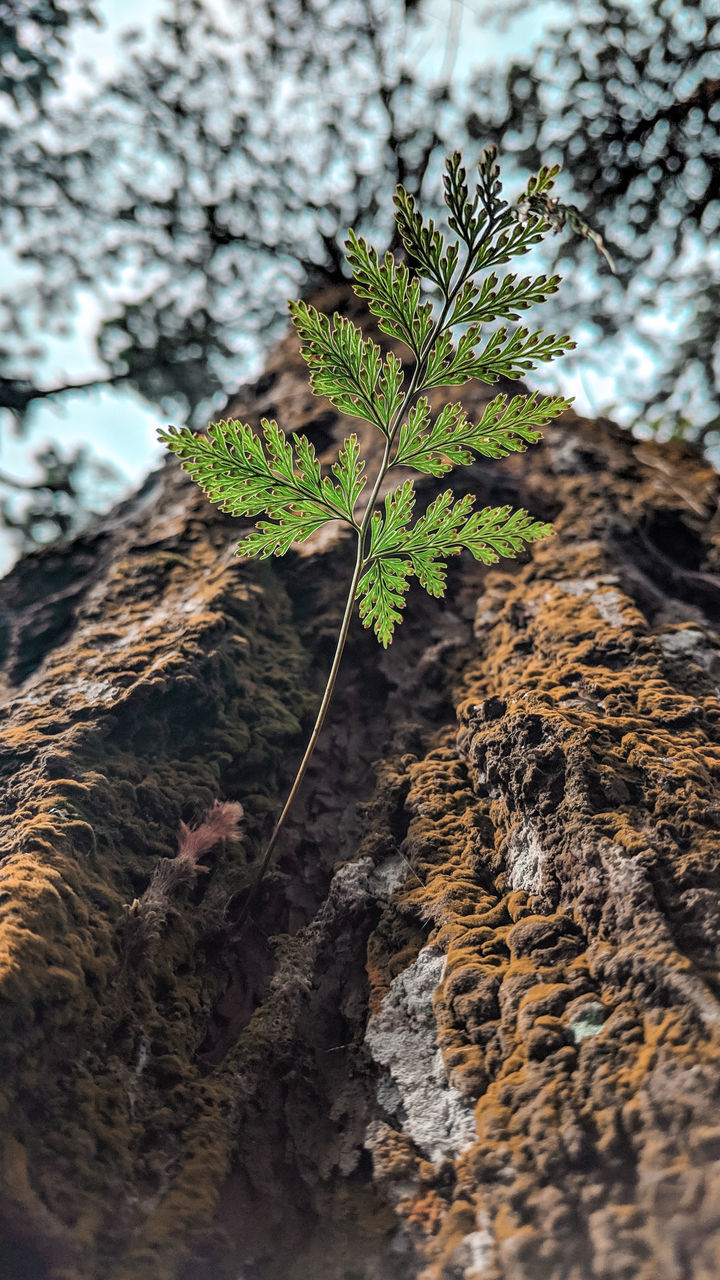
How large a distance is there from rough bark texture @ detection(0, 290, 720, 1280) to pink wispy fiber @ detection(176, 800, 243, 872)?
76 millimetres

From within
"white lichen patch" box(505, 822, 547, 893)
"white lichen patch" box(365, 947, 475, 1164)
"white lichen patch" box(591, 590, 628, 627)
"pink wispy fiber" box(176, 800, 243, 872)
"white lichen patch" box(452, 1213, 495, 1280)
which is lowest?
"white lichen patch" box(452, 1213, 495, 1280)

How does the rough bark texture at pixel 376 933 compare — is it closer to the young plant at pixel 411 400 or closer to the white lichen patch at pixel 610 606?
the white lichen patch at pixel 610 606

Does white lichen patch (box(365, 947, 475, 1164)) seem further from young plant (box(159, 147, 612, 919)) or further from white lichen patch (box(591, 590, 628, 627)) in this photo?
white lichen patch (box(591, 590, 628, 627))

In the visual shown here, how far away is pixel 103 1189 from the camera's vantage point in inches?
73.6

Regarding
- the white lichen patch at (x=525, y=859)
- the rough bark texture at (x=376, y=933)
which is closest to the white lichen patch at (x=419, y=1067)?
the rough bark texture at (x=376, y=933)

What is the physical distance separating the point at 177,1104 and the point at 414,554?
2.24m

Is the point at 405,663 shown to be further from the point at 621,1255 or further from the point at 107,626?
the point at 621,1255

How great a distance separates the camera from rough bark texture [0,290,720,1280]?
1.72 meters

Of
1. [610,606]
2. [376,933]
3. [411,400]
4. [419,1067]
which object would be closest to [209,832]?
[376,933]

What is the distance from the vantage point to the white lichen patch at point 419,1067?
194 cm

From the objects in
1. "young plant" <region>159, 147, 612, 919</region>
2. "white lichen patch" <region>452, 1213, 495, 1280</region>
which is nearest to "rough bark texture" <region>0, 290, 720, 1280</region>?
"white lichen patch" <region>452, 1213, 495, 1280</region>

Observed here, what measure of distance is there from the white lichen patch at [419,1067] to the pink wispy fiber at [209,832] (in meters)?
0.91

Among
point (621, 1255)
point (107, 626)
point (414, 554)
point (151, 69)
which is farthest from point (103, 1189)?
point (151, 69)

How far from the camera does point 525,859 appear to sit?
2.48 meters
